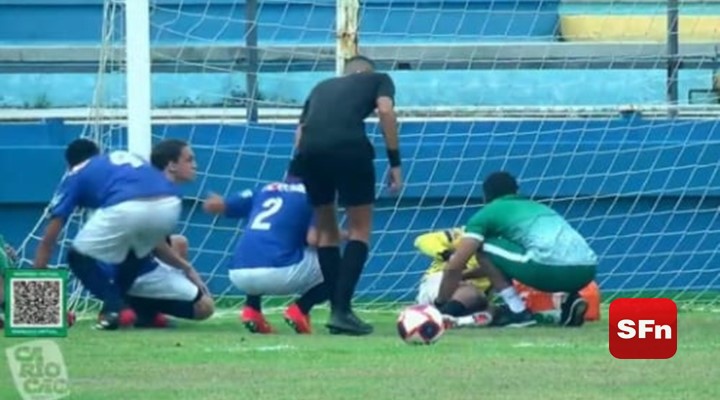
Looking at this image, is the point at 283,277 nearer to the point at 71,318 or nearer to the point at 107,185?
the point at 107,185

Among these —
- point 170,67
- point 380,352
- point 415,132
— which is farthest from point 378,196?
point 380,352

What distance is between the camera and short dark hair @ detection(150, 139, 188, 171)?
13336 mm

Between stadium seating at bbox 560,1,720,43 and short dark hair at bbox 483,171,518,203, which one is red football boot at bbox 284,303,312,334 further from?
stadium seating at bbox 560,1,720,43

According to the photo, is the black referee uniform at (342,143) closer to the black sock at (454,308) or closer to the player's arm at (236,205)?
the player's arm at (236,205)

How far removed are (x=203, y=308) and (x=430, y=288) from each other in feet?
4.72

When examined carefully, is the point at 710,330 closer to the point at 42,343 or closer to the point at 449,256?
the point at 449,256

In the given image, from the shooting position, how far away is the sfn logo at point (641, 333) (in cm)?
1098

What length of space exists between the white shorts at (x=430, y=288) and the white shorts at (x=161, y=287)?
57.3 inches

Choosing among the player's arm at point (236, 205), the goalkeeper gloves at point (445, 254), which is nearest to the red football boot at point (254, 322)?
the player's arm at point (236, 205)

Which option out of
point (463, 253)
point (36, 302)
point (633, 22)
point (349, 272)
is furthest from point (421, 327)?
point (633, 22)

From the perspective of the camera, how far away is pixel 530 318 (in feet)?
44.2

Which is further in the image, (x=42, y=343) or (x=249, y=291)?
(x=249, y=291)

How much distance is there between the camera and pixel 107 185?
42.5ft

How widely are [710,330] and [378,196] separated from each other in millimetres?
3382
